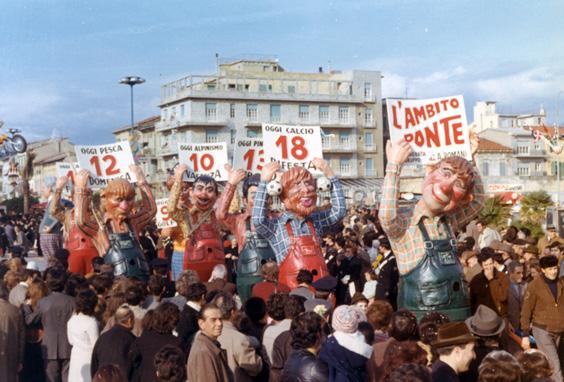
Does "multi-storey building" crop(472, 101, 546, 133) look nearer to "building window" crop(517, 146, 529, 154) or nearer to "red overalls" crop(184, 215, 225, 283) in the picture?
"building window" crop(517, 146, 529, 154)

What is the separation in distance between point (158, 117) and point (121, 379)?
257ft

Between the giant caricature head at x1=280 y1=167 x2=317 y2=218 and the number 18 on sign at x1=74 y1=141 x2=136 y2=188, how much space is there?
391 cm

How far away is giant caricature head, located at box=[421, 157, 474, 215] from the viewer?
8.62m

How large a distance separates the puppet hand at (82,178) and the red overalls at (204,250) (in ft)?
5.97

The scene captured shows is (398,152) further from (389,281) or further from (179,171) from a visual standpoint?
(179,171)

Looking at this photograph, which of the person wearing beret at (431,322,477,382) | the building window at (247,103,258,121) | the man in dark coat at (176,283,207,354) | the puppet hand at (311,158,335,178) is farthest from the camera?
the building window at (247,103,258,121)

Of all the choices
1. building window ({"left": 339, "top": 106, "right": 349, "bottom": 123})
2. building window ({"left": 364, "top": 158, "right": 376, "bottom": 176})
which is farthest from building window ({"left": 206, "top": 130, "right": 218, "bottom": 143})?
building window ({"left": 364, "top": 158, "right": 376, "bottom": 176})

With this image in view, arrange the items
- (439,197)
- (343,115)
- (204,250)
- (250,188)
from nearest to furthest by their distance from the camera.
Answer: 1. (439,197)
2. (204,250)
3. (250,188)
4. (343,115)

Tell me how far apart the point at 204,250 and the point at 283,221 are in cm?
278

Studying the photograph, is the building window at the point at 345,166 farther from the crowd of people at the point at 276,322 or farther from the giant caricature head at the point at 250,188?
the crowd of people at the point at 276,322

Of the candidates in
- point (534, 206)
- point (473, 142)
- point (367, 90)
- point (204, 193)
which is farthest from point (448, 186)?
point (367, 90)

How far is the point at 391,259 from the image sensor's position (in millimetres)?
9625

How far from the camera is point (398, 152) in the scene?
28.5ft

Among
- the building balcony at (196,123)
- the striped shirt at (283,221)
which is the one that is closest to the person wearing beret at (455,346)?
the striped shirt at (283,221)
